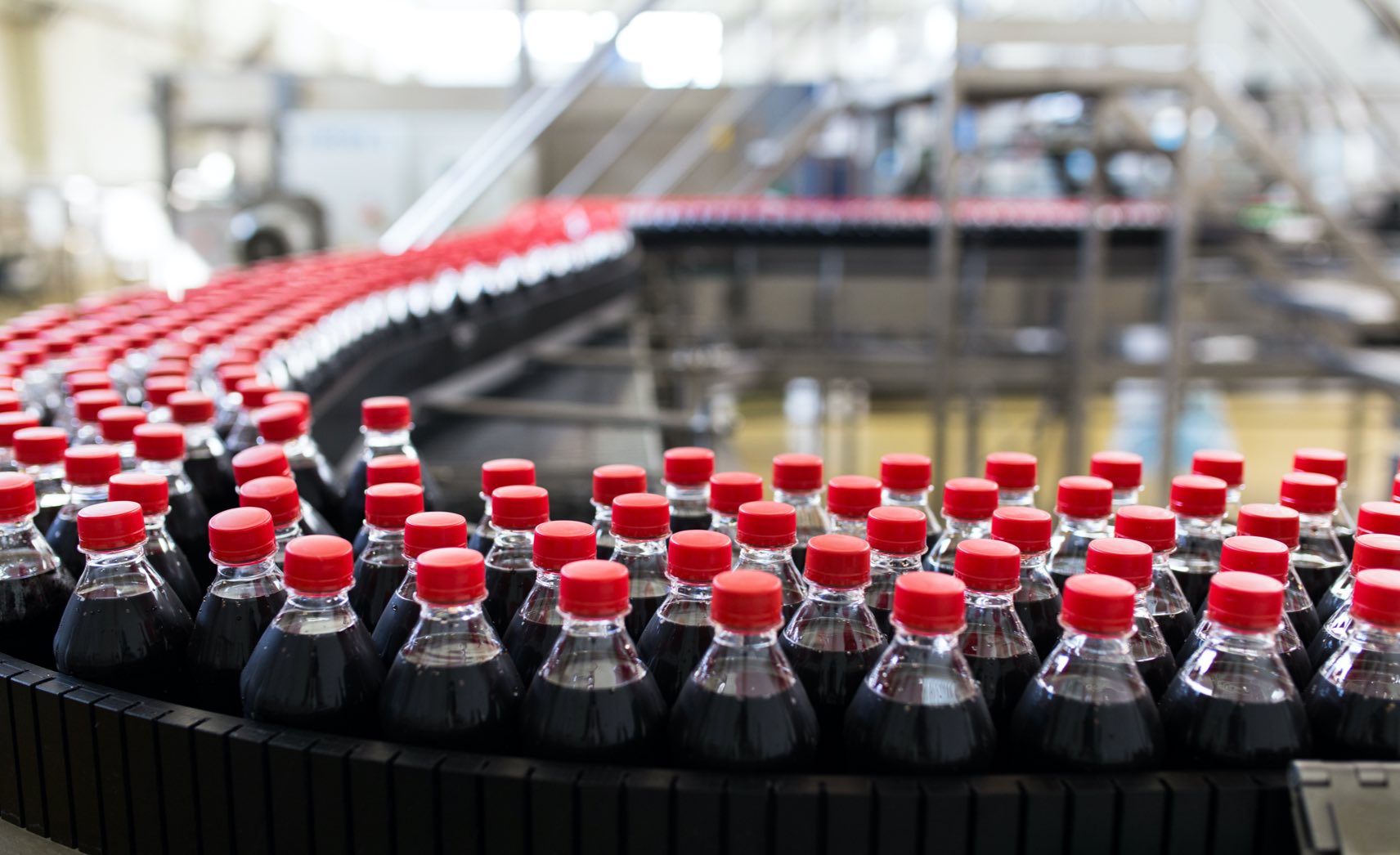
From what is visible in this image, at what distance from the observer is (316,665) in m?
0.80

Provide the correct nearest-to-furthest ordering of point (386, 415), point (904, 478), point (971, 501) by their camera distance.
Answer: point (971, 501) < point (904, 478) < point (386, 415)

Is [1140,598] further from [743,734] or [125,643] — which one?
[125,643]

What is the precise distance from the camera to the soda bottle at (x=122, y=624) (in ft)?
2.85

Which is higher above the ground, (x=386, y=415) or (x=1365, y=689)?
(x=386, y=415)

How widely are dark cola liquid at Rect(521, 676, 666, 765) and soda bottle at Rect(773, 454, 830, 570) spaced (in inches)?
11.8

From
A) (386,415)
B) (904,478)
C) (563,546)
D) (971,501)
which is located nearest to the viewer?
(563,546)

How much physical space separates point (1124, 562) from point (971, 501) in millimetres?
154

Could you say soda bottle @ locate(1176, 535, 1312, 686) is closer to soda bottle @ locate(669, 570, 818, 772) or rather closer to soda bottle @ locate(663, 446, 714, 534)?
soda bottle @ locate(669, 570, 818, 772)

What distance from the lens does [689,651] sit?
0.84 metres

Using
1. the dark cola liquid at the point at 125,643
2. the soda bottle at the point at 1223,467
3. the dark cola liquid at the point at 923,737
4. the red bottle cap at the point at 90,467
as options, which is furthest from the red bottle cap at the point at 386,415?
the soda bottle at the point at 1223,467

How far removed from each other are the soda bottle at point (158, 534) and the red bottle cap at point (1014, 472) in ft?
2.31

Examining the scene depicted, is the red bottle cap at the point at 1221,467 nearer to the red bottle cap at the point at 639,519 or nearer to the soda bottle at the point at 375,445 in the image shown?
the red bottle cap at the point at 639,519

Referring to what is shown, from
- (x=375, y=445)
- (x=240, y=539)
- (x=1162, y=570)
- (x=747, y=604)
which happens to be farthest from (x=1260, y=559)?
(x=375, y=445)

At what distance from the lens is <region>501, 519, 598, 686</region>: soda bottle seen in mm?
811
